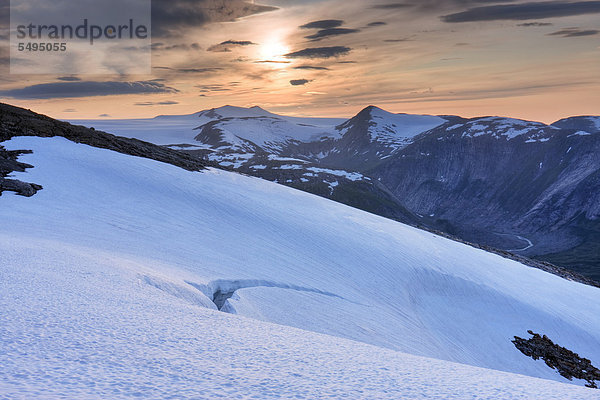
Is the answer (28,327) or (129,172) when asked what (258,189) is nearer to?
(129,172)

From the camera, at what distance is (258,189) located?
36844mm

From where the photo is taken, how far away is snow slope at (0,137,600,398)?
18.8 ft

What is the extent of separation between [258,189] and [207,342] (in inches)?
1191

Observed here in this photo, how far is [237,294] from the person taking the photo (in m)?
14.9

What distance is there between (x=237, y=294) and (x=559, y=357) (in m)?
19.2

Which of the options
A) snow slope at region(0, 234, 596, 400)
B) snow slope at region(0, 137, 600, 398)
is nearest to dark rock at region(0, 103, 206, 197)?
snow slope at region(0, 137, 600, 398)

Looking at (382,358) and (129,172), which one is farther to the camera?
(129,172)

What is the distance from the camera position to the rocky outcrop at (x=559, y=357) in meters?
22.6

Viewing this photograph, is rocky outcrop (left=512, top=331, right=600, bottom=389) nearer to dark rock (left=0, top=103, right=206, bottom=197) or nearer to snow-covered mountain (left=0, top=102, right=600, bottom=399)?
snow-covered mountain (left=0, top=102, right=600, bottom=399)

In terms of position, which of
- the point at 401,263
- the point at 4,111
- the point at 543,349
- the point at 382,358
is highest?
the point at 4,111

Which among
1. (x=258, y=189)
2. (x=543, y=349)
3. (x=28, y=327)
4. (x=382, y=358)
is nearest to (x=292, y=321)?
(x=382, y=358)

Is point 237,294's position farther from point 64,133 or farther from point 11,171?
point 64,133

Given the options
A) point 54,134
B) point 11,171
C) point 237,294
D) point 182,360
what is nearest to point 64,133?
point 54,134

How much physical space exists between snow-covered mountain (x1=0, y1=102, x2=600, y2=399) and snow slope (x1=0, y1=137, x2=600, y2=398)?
0.19 ft
